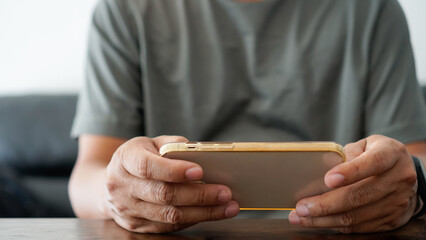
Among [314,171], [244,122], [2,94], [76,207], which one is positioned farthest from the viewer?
[2,94]

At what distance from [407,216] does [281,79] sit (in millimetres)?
449

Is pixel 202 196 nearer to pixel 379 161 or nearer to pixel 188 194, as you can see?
pixel 188 194

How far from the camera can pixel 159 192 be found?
414mm

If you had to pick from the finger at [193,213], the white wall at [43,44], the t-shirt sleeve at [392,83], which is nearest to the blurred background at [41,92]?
the white wall at [43,44]

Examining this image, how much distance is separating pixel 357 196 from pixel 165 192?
0.20 m

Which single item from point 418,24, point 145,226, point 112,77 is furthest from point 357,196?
point 418,24

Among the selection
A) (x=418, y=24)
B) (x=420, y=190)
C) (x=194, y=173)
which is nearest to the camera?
(x=194, y=173)

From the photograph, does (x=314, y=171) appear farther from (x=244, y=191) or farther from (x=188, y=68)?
(x=188, y=68)

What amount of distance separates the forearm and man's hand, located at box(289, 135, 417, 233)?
314mm

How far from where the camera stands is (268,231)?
0.43m

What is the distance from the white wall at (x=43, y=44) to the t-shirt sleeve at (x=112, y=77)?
2.73 ft

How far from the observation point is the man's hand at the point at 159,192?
39cm

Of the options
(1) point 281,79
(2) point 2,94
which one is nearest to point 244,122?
(1) point 281,79

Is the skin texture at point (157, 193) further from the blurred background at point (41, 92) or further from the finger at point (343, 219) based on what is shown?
the blurred background at point (41, 92)
